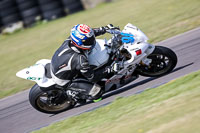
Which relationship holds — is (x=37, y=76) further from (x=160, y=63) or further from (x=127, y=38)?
(x=160, y=63)

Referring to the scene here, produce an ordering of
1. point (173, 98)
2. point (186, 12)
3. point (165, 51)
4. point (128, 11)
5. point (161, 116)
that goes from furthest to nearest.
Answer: point (128, 11), point (186, 12), point (165, 51), point (173, 98), point (161, 116)

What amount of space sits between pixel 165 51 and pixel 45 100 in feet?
9.27

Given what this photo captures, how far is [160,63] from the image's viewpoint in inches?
278

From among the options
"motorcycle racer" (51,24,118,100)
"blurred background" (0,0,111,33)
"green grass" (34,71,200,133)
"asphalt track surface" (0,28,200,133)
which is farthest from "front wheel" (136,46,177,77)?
"blurred background" (0,0,111,33)

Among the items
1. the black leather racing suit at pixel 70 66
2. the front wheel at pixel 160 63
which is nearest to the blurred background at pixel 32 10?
the black leather racing suit at pixel 70 66

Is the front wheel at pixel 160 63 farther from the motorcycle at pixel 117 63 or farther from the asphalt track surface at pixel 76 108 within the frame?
the asphalt track surface at pixel 76 108

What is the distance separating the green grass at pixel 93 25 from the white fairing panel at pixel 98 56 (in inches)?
150

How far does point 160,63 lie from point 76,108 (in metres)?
2.15

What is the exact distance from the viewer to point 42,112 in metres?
7.57

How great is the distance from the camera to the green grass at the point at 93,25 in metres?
11.3

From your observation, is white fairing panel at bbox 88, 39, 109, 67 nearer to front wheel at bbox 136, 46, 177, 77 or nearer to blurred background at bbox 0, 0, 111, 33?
front wheel at bbox 136, 46, 177, 77

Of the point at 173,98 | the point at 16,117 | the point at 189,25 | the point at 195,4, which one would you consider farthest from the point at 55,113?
the point at 195,4

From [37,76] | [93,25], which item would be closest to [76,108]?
[37,76]

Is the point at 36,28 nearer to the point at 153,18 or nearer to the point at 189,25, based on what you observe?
the point at 153,18
